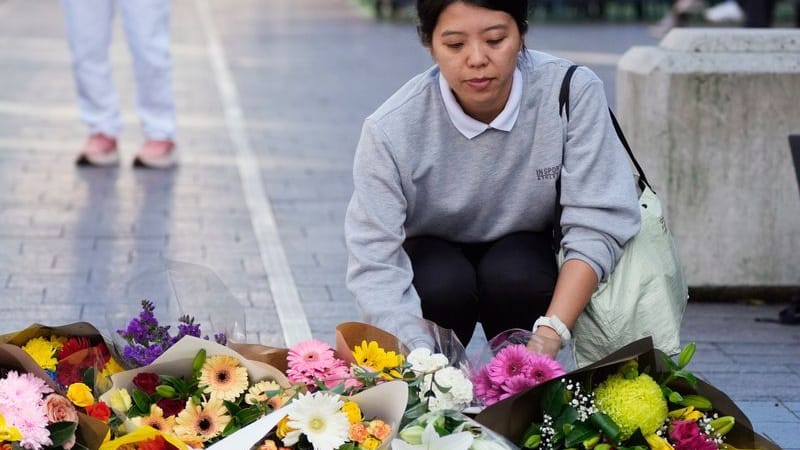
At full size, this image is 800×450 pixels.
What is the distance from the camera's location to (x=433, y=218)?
12.3ft

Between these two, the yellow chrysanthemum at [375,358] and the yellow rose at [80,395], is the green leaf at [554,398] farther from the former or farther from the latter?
the yellow rose at [80,395]

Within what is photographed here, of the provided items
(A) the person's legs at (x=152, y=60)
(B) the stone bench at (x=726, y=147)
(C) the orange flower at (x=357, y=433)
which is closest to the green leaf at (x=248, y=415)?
(C) the orange flower at (x=357, y=433)

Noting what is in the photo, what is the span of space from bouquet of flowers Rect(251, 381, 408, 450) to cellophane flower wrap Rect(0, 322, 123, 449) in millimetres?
327

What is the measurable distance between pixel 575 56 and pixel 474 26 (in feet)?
39.0

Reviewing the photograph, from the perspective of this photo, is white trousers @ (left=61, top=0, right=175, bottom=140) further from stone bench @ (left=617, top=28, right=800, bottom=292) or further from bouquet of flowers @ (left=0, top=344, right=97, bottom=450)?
bouquet of flowers @ (left=0, top=344, right=97, bottom=450)

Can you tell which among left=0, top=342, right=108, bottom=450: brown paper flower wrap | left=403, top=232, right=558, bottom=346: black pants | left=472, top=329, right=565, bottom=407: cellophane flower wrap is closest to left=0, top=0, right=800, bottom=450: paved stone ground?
left=0, top=342, right=108, bottom=450: brown paper flower wrap

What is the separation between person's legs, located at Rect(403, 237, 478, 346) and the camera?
3.70 m

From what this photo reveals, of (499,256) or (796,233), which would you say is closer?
(499,256)

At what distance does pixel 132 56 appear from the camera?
8.15 meters

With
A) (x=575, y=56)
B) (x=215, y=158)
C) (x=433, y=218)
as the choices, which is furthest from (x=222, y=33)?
(x=433, y=218)

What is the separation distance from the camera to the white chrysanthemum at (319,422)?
272 centimetres

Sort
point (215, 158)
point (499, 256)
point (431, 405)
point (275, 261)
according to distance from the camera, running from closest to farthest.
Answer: point (431, 405) < point (499, 256) < point (275, 261) < point (215, 158)

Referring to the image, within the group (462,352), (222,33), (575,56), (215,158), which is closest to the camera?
(462,352)

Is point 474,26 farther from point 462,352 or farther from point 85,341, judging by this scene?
point 85,341
